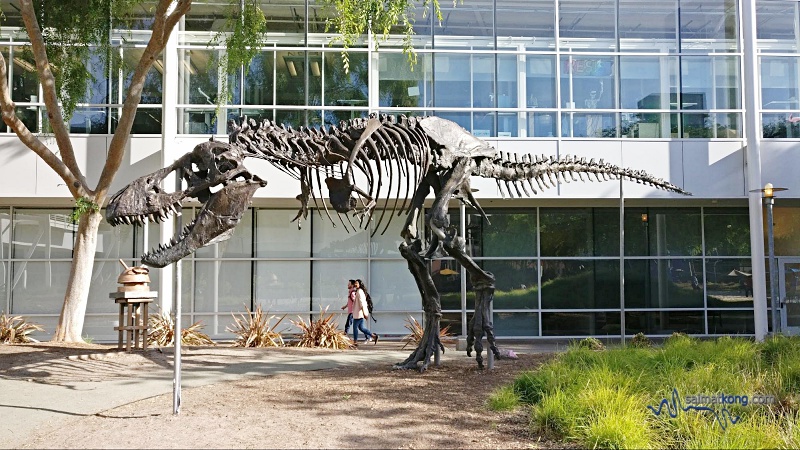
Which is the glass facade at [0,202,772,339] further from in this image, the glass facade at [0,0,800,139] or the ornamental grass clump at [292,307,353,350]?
the ornamental grass clump at [292,307,353,350]

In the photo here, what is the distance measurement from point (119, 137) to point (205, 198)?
6421 millimetres

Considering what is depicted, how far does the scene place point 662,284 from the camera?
18.9 metres

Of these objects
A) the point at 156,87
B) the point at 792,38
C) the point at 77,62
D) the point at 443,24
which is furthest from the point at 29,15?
the point at 792,38

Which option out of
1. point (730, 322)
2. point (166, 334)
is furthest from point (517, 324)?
point (166, 334)

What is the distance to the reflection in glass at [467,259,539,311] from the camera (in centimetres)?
1858

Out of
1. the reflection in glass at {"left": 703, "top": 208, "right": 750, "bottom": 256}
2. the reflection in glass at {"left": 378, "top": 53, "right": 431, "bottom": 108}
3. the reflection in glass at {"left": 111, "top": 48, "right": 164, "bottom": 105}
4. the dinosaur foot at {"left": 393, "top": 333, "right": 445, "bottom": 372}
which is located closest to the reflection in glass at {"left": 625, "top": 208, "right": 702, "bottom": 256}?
the reflection in glass at {"left": 703, "top": 208, "right": 750, "bottom": 256}

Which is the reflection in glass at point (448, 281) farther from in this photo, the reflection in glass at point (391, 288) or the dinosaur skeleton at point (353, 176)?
the dinosaur skeleton at point (353, 176)

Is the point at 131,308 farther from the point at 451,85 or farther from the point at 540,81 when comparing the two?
the point at 540,81

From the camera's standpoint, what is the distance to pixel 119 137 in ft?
43.8

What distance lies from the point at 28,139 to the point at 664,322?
15.8m

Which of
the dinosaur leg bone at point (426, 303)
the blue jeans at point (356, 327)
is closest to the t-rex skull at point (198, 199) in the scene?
the dinosaur leg bone at point (426, 303)

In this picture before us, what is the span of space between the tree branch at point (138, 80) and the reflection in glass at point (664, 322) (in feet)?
43.6

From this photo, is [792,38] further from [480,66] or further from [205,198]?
[205,198]

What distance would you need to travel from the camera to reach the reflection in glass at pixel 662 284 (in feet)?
61.6
